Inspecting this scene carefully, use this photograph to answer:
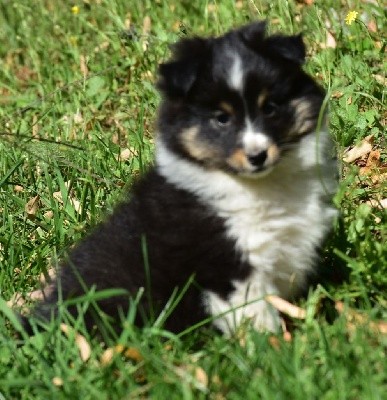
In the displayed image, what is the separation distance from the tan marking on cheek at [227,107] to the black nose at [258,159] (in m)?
0.23

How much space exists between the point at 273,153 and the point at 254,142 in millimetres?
102

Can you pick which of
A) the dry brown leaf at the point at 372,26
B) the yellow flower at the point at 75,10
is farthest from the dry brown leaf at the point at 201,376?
the yellow flower at the point at 75,10

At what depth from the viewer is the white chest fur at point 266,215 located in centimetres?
445

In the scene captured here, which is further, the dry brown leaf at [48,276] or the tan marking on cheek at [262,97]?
the dry brown leaf at [48,276]

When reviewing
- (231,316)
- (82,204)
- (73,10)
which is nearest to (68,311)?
(231,316)

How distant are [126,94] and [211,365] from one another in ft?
12.9

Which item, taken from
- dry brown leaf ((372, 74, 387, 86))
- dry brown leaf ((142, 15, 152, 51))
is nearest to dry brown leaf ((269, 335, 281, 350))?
dry brown leaf ((372, 74, 387, 86))

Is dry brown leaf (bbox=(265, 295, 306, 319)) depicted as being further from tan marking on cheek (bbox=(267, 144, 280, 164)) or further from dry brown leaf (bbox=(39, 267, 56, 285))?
dry brown leaf (bbox=(39, 267, 56, 285))

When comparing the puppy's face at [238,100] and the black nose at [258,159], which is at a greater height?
the puppy's face at [238,100]

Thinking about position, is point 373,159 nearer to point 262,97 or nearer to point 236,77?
point 262,97

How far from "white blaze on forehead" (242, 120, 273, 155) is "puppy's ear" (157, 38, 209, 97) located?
349 millimetres

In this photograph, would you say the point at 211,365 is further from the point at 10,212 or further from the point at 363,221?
the point at 10,212

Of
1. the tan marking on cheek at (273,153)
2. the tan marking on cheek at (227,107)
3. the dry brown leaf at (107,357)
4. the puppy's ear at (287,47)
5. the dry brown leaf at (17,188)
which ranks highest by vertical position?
the puppy's ear at (287,47)

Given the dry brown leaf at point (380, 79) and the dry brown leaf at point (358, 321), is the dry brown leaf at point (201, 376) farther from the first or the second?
the dry brown leaf at point (380, 79)
